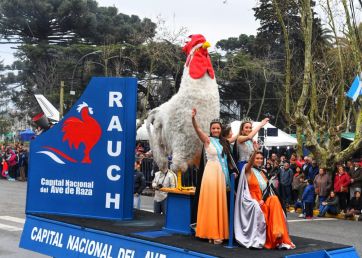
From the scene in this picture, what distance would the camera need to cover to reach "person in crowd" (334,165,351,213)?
14664mm

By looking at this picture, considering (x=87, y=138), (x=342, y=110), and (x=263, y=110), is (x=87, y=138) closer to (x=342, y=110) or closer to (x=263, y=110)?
(x=342, y=110)

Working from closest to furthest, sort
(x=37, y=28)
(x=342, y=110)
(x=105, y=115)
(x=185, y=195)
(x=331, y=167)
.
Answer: (x=185, y=195), (x=105, y=115), (x=331, y=167), (x=342, y=110), (x=37, y=28)

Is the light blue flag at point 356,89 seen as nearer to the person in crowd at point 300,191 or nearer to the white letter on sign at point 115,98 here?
the person in crowd at point 300,191

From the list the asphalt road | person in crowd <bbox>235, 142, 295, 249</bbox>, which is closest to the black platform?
person in crowd <bbox>235, 142, 295, 249</bbox>

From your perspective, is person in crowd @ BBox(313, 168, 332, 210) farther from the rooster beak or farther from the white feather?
the rooster beak

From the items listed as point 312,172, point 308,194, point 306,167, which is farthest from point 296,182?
point 308,194

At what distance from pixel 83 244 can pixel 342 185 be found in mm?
10004

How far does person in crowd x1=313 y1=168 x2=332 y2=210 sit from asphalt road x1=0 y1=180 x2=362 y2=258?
0.78 meters

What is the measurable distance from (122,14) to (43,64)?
9.20 metres

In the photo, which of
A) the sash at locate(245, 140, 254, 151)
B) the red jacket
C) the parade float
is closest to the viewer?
the sash at locate(245, 140, 254, 151)

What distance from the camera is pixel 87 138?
720cm

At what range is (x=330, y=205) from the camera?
1504 centimetres

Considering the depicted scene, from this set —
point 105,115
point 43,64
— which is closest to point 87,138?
point 105,115

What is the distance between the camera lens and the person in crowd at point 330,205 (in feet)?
49.1
